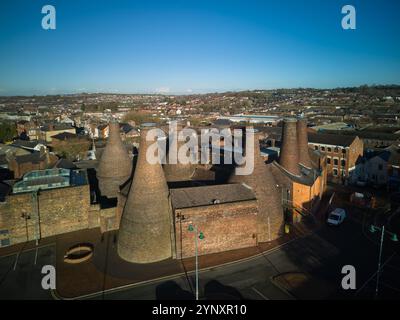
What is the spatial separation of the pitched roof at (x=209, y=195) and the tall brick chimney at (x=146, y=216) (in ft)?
3.58

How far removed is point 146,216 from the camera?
748 inches

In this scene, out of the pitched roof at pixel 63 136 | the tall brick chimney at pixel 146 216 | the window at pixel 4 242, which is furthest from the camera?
the pitched roof at pixel 63 136

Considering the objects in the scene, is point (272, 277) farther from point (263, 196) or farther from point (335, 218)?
point (335, 218)

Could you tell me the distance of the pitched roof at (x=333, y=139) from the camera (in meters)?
41.2

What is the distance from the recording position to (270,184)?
22.0 metres

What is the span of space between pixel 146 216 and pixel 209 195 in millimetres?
4603

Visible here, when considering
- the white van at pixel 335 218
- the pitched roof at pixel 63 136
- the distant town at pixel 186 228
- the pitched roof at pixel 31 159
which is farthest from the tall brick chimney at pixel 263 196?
the pitched roof at pixel 63 136

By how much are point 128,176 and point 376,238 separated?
2037 centimetres

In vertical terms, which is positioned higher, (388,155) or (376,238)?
(388,155)

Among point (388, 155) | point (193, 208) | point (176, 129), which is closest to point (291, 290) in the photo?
point (193, 208)

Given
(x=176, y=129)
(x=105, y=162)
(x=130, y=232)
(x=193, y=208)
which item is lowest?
(x=130, y=232)

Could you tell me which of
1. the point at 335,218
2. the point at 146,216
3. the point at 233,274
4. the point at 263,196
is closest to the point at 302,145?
the point at 335,218

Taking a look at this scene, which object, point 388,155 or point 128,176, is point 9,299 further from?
point 388,155

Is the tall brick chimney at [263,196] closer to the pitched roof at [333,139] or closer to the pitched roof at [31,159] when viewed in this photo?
the pitched roof at [333,139]
